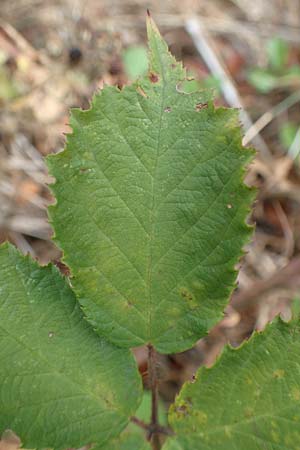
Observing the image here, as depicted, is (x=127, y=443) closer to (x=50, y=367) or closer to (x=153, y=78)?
(x=50, y=367)

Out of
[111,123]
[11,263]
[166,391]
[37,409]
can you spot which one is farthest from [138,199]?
[166,391]

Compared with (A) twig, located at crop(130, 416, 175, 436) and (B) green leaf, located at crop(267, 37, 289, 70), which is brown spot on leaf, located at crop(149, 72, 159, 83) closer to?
(A) twig, located at crop(130, 416, 175, 436)

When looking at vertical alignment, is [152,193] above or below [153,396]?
above

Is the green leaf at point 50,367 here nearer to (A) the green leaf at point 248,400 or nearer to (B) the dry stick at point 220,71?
(A) the green leaf at point 248,400

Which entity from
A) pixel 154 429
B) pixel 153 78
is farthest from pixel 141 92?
pixel 154 429

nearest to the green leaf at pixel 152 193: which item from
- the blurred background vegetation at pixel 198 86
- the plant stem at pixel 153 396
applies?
the plant stem at pixel 153 396

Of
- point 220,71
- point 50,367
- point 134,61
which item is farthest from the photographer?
point 220,71

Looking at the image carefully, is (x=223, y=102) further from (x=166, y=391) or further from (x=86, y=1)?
(x=166, y=391)
